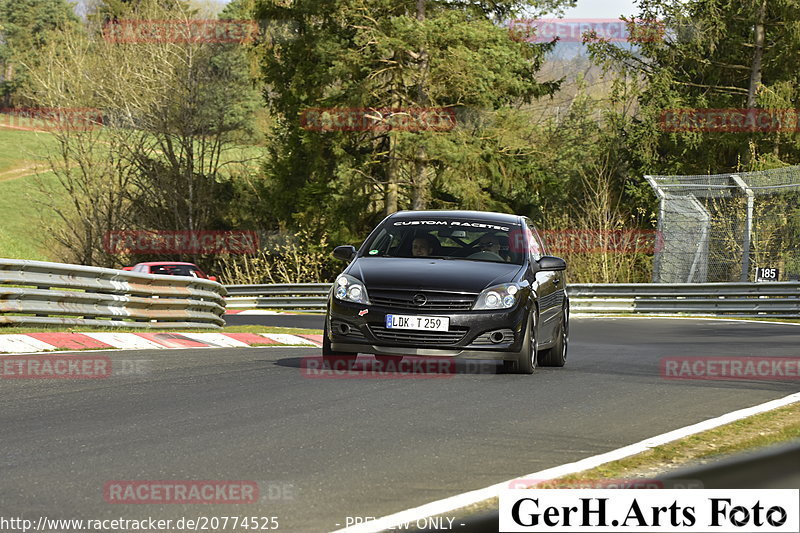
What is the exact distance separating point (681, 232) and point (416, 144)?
13697 mm

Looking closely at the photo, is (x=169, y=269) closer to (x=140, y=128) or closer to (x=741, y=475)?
(x=140, y=128)

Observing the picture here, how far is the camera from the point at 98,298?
53.1ft

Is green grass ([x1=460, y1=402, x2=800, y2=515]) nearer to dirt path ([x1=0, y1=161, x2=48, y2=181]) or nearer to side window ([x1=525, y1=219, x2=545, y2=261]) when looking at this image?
side window ([x1=525, y1=219, x2=545, y2=261])

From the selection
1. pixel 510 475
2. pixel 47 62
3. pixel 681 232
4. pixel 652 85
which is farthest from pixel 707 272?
pixel 47 62

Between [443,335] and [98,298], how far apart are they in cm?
706

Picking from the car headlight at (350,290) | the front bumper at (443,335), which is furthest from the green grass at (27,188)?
the front bumper at (443,335)

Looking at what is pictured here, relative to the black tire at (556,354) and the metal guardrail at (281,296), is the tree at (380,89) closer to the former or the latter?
the metal guardrail at (281,296)

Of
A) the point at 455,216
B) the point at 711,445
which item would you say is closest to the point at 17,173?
the point at 455,216

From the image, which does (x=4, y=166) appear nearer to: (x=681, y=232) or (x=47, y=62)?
(x=47, y=62)

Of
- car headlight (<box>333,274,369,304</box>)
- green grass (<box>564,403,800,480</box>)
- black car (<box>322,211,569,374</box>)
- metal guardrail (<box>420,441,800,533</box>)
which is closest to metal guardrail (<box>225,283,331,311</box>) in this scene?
black car (<box>322,211,569,374</box>)

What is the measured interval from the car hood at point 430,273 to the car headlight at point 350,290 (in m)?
0.07

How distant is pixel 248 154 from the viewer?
8500cm

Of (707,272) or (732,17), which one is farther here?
(732,17)

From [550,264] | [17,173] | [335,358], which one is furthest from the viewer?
[17,173]
